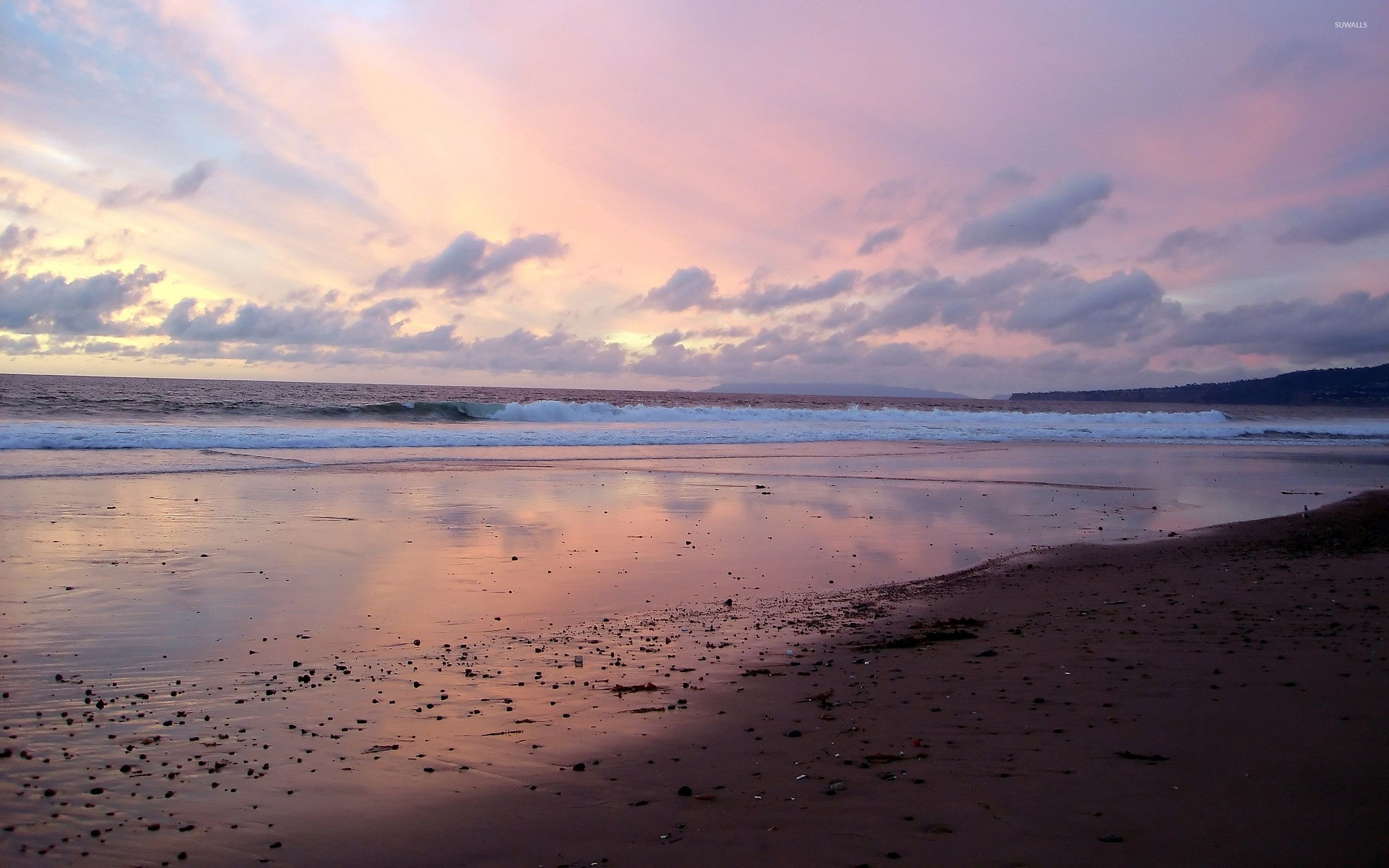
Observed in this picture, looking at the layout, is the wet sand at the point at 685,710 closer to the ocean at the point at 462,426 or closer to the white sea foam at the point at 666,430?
the ocean at the point at 462,426

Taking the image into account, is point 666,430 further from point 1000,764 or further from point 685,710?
point 1000,764

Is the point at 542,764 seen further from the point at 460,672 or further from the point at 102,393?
the point at 102,393

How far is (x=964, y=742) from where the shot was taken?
5.11 metres

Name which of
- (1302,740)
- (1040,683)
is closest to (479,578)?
(1040,683)

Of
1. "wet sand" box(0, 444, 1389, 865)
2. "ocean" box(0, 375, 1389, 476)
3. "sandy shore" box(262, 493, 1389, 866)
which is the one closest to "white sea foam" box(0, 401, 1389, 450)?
"ocean" box(0, 375, 1389, 476)

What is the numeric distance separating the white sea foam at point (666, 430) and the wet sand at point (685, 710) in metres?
20.8

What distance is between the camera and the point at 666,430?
45719 millimetres

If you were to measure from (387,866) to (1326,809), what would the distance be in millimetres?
4517

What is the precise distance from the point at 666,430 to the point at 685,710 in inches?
1571

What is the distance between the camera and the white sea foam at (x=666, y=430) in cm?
2967

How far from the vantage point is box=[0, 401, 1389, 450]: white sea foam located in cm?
2967

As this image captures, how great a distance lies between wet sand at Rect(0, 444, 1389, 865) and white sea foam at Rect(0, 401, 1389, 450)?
820 inches

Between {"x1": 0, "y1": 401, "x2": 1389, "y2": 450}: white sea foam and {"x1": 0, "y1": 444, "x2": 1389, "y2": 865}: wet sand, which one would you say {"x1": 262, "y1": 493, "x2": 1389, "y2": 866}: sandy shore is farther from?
{"x1": 0, "y1": 401, "x2": 1389, "y2": 450}: white sea foam

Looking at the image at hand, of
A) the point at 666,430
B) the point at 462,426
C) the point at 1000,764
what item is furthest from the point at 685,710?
the point at 462,426
